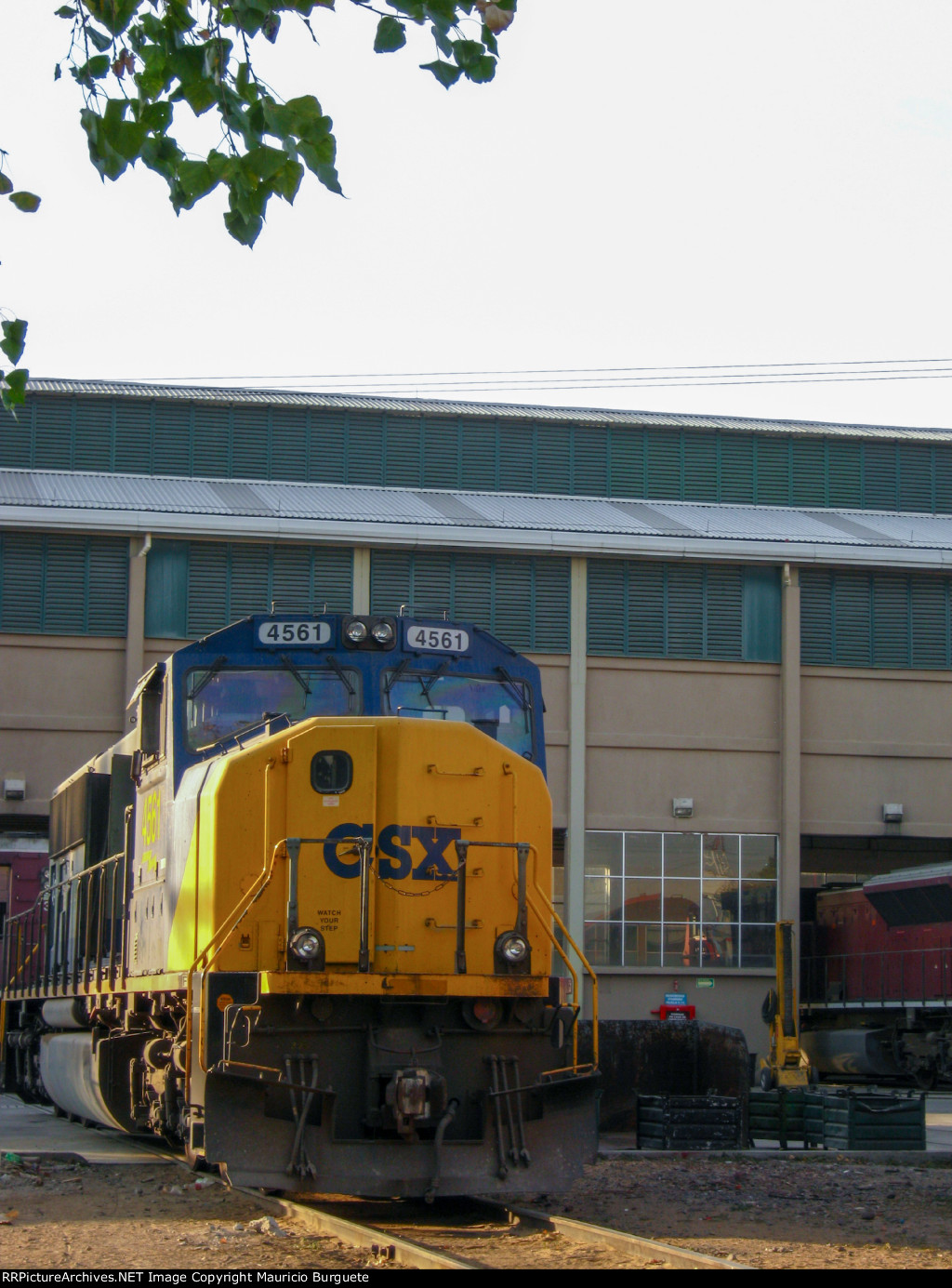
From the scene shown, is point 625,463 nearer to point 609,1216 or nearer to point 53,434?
point 53,434

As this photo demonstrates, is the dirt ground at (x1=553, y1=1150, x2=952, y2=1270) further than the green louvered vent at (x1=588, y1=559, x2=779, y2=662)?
No

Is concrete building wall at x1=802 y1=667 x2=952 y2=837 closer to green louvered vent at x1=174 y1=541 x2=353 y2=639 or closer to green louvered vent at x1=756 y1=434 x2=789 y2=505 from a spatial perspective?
green louvered vent at x1=756 y1=434 x2=789 y2=505

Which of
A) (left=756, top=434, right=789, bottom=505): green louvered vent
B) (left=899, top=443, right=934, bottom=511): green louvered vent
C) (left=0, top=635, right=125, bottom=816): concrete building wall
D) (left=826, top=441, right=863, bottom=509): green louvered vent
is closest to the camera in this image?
(left=0, top=635, right=125, bottom=816): concrete building wall

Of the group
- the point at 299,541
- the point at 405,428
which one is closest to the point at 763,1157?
the point at 299,541

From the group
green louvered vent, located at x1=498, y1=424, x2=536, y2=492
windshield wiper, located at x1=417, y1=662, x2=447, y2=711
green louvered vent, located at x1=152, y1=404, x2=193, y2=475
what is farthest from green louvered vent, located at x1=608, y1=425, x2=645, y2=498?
windshield wiper, located at x1=417, y1=662, x2=447, y2=711

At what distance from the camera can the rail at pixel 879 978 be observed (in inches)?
1013

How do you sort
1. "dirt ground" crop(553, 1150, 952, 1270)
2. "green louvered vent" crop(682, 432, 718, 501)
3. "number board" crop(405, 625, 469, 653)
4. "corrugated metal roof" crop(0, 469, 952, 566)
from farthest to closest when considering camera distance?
"green louvered vent" crop(682, 432, 718, 501) < "corrugated metal roof" crop(0, 469, 952, 566) < "number board" crop(405, 625, 469, 653) < "dirt ground" crop(553, 1150, 952, 1270)

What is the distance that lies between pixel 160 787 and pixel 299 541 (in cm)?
1882

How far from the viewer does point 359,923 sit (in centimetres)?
918

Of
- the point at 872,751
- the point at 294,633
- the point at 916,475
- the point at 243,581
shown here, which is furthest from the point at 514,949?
the point at 916,475

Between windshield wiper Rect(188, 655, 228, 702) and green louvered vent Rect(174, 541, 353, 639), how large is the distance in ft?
61.5

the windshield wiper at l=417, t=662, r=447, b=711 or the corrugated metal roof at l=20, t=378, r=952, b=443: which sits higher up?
the corrugated metal roof at l=20, t=378, r=952, b=443

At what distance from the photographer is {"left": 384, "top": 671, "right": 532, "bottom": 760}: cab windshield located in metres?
10.4

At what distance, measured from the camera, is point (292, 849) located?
29.9 feet
